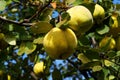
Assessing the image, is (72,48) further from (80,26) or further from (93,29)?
(93,29)

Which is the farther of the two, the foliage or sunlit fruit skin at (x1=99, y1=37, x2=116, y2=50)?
sunlit fruit skin at (x1=99, y1=37, x2=116, y2=50)

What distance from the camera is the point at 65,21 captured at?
1.73 m

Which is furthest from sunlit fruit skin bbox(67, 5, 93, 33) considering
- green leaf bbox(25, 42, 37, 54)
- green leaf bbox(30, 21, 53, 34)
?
green leaf bbox(25, 42, 37, 54)

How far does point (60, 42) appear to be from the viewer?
5.78ft

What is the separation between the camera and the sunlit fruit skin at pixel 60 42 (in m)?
1.76

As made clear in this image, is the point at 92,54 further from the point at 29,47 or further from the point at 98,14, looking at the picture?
the point at 29,47

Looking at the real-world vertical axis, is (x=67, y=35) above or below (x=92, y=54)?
above

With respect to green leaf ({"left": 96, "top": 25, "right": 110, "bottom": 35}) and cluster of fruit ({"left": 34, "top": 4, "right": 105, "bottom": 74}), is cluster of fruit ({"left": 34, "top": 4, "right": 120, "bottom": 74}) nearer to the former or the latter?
cluster of fruit ({"left": 34, "top": 4, "right": 105, "bottom": 74})

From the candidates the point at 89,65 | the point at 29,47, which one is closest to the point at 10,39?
the point at 29,47

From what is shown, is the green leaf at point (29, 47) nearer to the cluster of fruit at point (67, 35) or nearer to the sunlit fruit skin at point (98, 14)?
the sunlit fruit skin at point (98, 14)

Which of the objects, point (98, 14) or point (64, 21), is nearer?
point (64, 21)

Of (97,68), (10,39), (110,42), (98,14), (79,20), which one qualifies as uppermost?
(79,20)

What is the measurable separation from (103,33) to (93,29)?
11 centimetres

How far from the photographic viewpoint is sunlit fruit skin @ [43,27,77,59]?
176cm
